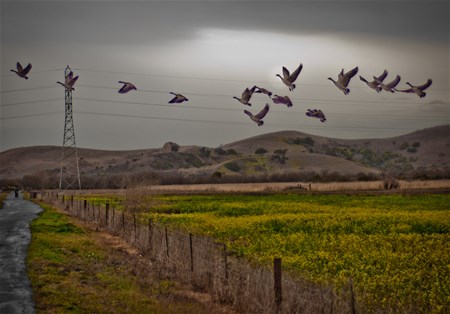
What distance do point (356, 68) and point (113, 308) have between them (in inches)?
345

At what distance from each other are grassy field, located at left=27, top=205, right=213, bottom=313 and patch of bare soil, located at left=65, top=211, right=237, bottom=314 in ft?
0.10

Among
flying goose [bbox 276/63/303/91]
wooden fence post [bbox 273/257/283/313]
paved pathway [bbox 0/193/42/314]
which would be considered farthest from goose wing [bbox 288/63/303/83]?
paved pathway [bbox 0/193/42/314]

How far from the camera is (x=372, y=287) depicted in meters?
17.6

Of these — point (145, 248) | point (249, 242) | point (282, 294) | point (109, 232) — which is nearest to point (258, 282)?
point (282, 294)

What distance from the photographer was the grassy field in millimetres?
16734

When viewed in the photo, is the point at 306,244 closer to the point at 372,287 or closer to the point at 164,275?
the point at 164,275

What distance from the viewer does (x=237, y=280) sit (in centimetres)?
1725

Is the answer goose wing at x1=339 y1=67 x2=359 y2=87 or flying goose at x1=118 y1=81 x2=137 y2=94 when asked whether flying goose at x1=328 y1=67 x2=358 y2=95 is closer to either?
goose wing at x1=339 y1=67 x2=359 y2=87

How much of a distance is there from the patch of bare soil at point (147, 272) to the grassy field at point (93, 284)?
30 mm

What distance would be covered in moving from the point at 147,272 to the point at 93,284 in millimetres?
2310

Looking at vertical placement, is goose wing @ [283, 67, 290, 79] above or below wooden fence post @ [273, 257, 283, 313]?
above

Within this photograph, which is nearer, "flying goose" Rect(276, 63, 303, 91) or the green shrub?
"flying goose" Rect(276, 63, 303, 91)

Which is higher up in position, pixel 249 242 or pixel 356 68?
pixel 356 68

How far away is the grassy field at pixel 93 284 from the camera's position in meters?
16.7
